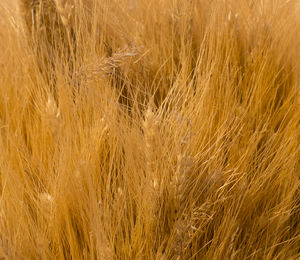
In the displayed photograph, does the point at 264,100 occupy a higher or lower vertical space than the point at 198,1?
lower

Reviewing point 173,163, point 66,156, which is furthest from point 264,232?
point 66,156

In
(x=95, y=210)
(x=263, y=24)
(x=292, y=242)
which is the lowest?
(x=292, y=242)

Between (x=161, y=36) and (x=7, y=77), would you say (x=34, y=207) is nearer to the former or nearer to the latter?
(x=7, y=77)

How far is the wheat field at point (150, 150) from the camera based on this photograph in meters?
0.78

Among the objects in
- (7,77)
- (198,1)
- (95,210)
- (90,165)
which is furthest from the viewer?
(198,1)

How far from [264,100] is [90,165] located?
570 mm

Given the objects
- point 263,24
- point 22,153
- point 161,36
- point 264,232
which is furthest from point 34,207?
point 263,24

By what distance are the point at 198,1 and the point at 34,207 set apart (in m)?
0.92

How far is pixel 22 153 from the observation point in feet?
2.93

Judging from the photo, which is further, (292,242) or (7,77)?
A: (7,77)

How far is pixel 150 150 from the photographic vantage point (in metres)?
0.79

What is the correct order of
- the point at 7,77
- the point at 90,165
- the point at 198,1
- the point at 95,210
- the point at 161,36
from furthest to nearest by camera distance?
the point at 198,1 → the point at 161,36 → the point at 7,77 → the point at 90,165 → the point at 95,210

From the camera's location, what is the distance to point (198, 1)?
138 centimetres

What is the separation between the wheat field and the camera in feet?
A: 2.57
